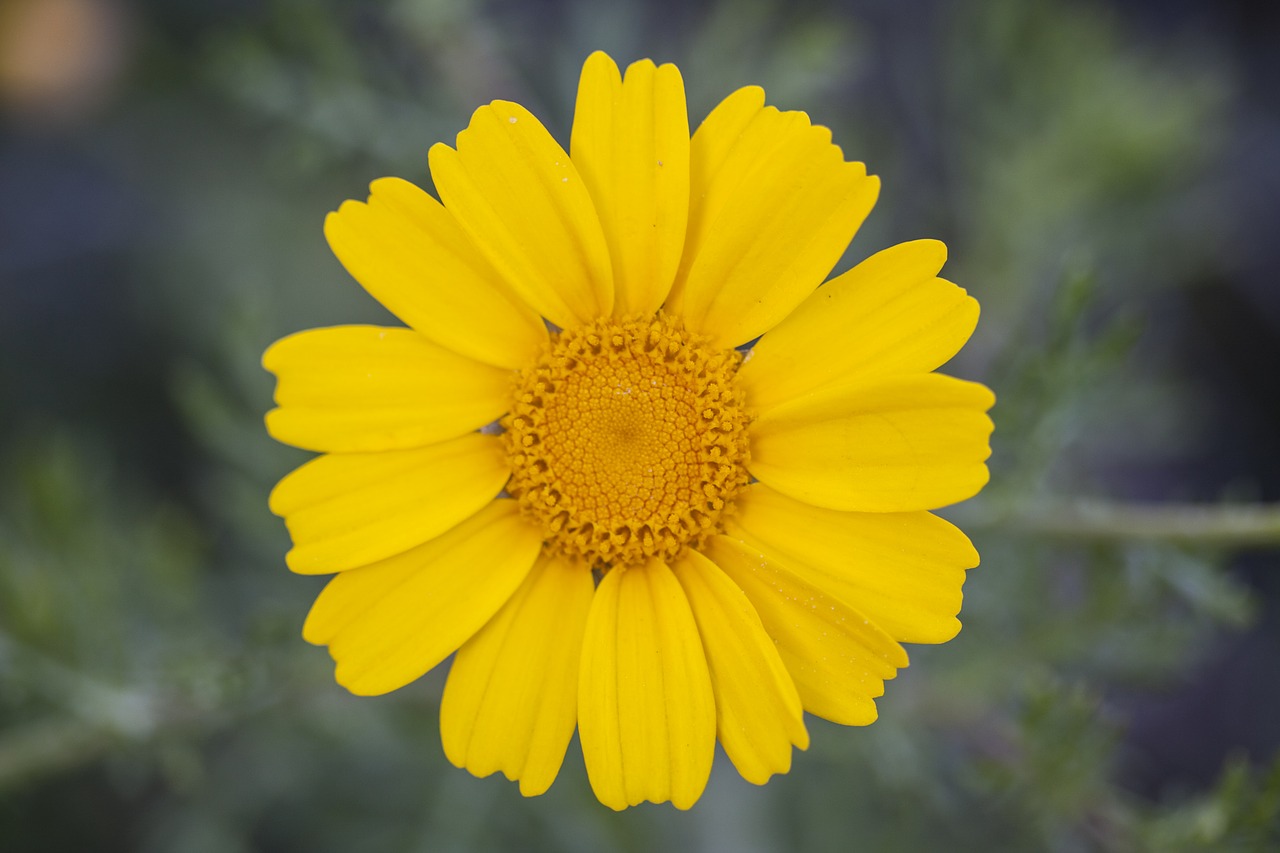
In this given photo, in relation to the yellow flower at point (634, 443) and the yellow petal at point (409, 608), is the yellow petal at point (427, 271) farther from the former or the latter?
the yellow petal at point (409, 608)

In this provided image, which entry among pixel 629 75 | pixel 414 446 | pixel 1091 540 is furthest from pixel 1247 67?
pixel 414 446

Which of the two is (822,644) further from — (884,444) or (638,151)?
(638,151)

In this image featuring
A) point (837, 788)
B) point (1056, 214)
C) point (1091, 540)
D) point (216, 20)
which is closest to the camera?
point (1091, 540)

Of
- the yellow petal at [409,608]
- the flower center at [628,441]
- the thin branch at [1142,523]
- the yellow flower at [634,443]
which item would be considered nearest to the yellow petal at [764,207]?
the yellow flower at [634,443]

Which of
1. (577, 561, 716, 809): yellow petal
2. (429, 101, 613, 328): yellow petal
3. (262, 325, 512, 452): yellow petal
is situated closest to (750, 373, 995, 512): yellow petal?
(577, 561, 716, 809): yellow petal

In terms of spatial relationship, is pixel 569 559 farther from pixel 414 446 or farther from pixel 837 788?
pixel 837 788

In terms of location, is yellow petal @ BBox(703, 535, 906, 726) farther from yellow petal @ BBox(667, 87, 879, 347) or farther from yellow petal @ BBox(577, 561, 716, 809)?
yellow petal @ BBox(667, 87, 879, 347)
